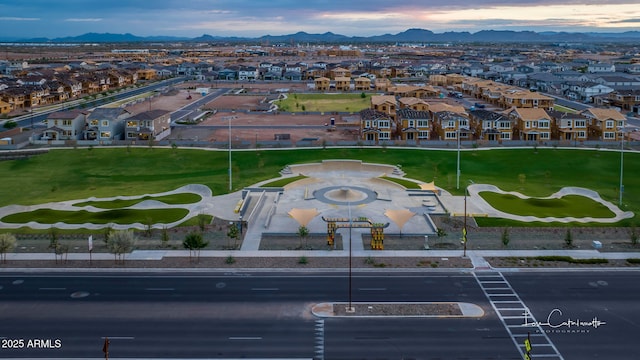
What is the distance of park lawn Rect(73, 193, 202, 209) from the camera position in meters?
65.0

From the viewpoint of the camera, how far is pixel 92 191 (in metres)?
73.4

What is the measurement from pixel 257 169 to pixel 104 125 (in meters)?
40.1

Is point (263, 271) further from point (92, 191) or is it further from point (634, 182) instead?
point (634, 182)

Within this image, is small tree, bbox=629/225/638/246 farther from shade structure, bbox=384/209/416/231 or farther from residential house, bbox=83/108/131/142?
residential house, bbox=83/108/131/142

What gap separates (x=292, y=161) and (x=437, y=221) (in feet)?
115

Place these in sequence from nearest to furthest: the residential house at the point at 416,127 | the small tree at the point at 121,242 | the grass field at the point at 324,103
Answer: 1. the small tree at the point at 121,242
2. the residential house at the point at 416,127
3. the grass field at the point at 324,103

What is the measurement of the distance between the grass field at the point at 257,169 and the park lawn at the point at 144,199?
12.5 ft

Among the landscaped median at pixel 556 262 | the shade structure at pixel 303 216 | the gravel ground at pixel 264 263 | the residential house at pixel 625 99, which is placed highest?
the residential house at pixel 625 99

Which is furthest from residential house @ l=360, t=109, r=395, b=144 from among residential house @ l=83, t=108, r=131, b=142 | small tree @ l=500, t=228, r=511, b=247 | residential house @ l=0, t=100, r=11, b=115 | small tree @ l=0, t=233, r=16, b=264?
residential house @ l=0, t=100, r=11, b=115

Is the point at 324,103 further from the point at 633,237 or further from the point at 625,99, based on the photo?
the point at 633,237

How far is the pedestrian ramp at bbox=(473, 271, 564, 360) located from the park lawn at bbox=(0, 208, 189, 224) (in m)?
33.0

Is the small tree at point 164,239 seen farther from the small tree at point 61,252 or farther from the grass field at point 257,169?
the grass field at point 257,169

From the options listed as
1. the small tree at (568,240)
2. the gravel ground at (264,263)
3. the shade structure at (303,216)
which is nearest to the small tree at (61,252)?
the gravel ground at (264,263)
